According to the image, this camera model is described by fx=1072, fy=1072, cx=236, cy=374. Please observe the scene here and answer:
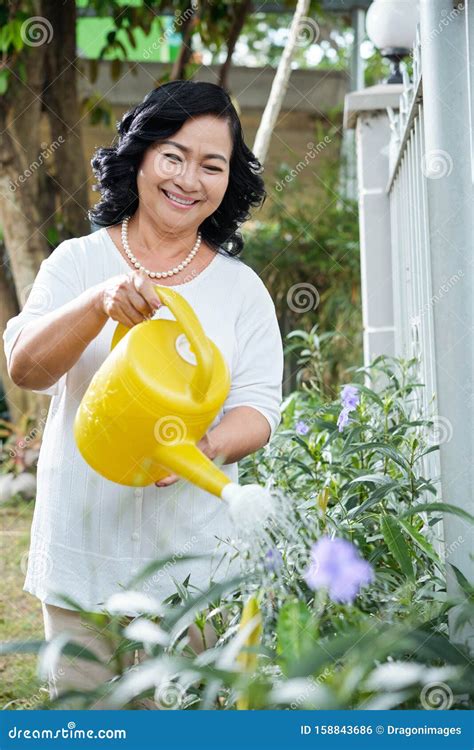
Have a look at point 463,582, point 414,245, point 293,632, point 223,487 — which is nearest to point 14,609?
point 414,245

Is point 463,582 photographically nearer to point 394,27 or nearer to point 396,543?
point 396,543

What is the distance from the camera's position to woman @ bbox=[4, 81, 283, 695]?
1550 mm

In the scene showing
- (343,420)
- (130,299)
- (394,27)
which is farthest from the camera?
(394,27)

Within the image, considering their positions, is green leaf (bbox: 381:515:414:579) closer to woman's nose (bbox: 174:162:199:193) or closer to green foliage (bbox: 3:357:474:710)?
green foliage (bbox: 3:357:474:710)

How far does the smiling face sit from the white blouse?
11 centimetres

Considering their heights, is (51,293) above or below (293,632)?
above

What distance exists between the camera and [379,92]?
11.4 feet

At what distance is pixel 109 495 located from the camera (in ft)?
5.23

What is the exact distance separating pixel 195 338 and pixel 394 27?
2592 millimetres

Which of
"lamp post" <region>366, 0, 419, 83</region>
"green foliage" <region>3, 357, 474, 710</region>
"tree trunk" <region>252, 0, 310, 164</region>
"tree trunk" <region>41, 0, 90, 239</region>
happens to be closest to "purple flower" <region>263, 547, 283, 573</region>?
"green foliage" <region>3, 357, 474, 710</region>

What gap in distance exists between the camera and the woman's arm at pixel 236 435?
1443mm

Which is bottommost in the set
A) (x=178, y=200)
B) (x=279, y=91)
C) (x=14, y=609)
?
(x=14, y=609)

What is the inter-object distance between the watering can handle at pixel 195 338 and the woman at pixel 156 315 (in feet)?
0.88

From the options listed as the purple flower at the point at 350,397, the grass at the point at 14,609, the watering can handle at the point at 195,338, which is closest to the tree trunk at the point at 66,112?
the grass at the point at 14,609
